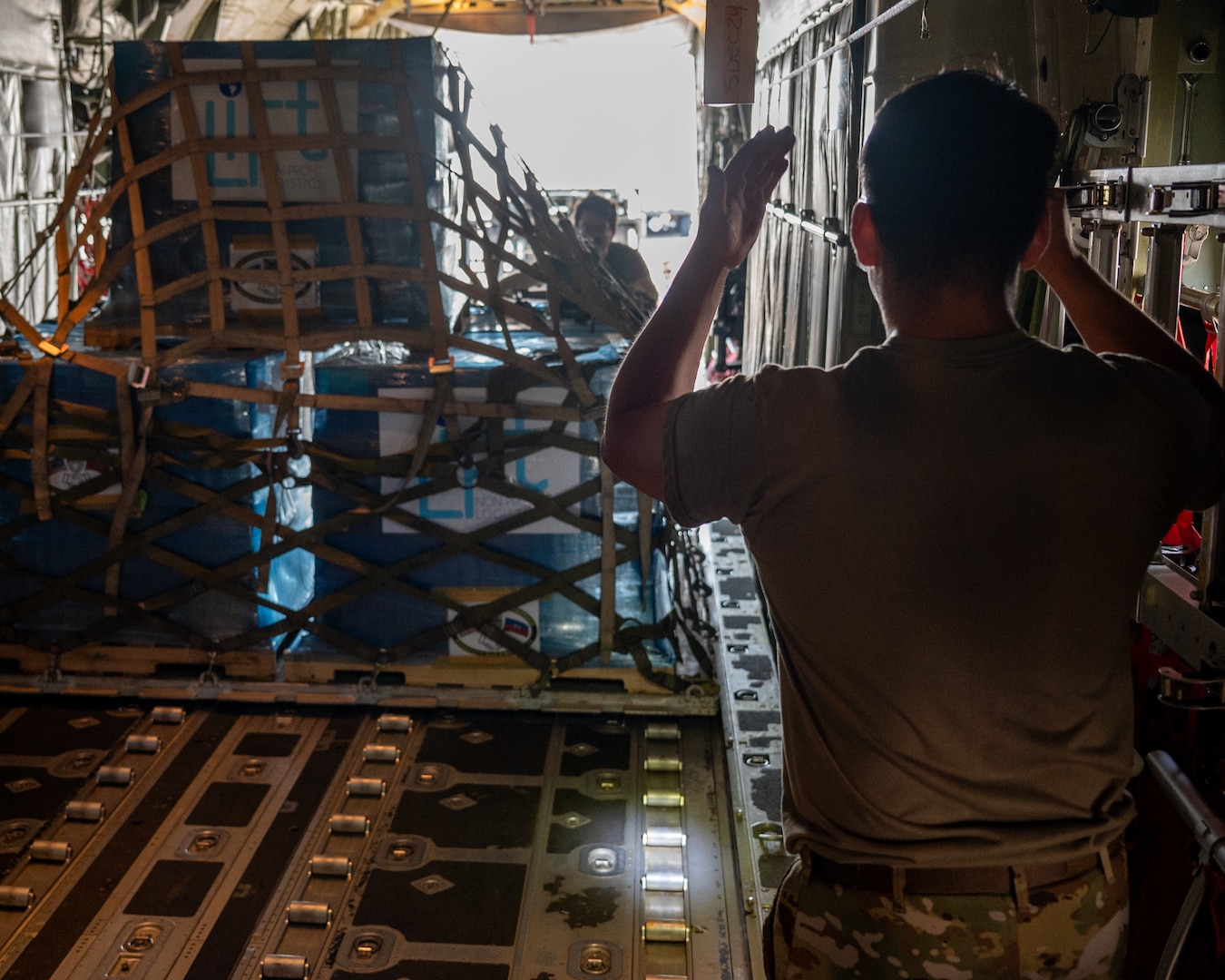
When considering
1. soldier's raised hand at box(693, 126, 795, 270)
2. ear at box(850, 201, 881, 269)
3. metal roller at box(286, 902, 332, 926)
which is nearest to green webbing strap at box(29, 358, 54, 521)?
metal roller at box(286, 902, 332, 926)

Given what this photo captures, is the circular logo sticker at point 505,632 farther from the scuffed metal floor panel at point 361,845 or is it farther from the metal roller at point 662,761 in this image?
the metal roller at point 662,761

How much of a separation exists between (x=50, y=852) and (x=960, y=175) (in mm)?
3375

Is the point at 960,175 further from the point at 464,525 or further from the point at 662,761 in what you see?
the point at 464,525

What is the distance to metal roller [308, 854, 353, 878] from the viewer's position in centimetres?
361

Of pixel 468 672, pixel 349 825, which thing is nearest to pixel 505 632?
pixel 468 672

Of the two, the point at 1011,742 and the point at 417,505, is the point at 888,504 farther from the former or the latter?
the point at 417,505

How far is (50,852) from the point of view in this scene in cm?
364

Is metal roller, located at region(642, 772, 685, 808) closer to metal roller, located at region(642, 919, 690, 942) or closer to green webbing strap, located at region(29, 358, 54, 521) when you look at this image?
metal roller, located at region(642, 919, 690, 942)

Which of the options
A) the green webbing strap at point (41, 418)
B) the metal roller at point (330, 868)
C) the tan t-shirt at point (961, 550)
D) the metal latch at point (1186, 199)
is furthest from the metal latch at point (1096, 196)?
the green webbing strap at point (41, 418)

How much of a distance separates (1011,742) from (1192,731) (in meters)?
0.87

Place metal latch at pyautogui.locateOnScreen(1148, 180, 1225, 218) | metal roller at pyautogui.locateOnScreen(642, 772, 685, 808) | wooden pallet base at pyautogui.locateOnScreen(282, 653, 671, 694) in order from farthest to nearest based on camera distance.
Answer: wooden pallet base at pyautogui.locateOnScreen(282, 653, 671, 694) < metal roller at pyautogui.locateOnScreen(642, 772, 685, 808) < metal latch at pyautogui.locateOnScreen(1148, 180, 1225, 218)

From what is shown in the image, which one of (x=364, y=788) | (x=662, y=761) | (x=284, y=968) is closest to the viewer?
(x=284, y=968)

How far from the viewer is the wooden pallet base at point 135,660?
4711 mm

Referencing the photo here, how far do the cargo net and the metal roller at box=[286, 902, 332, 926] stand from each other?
4.44ft
